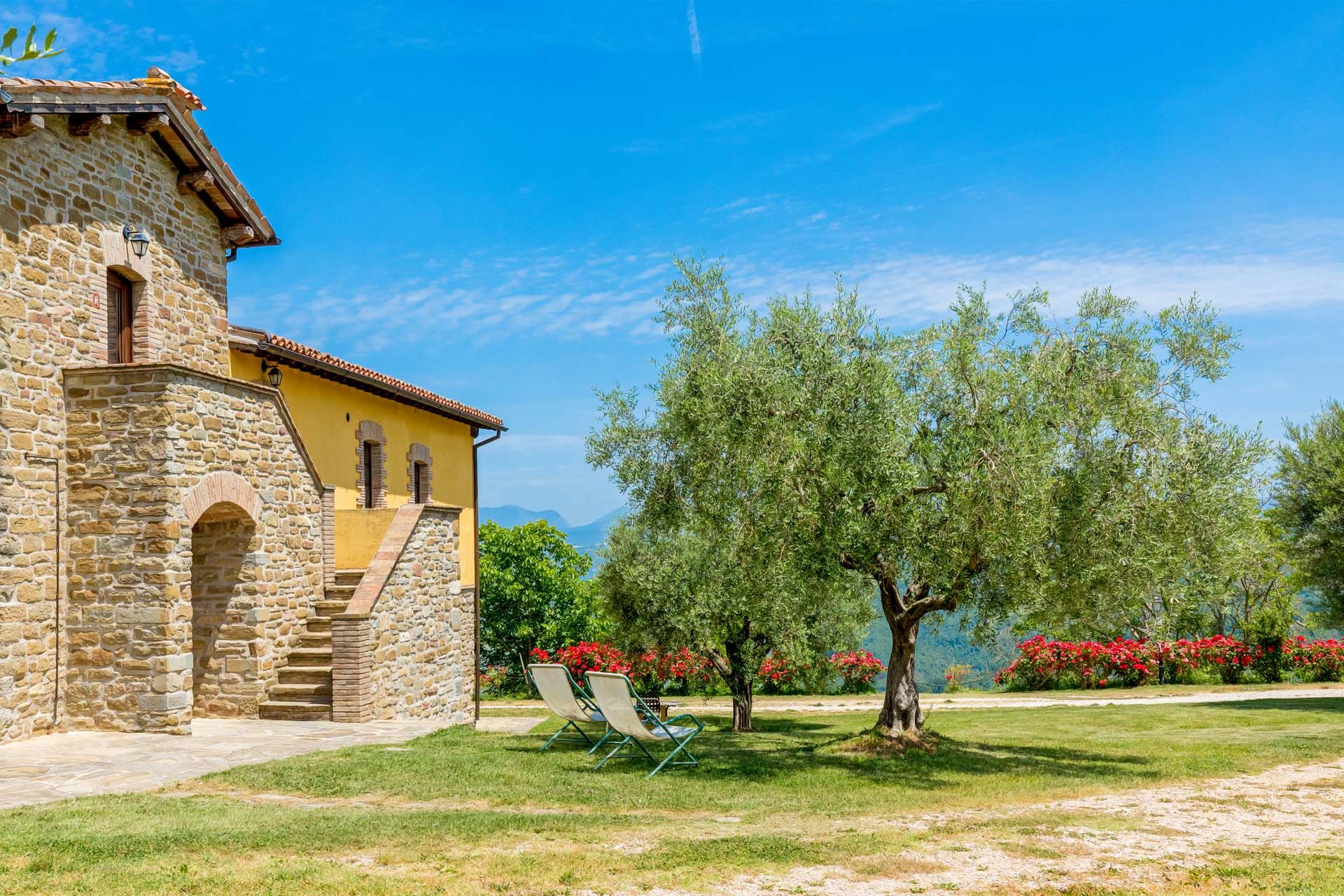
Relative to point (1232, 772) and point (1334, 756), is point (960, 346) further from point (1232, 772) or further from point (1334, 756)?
point (1334, 756)

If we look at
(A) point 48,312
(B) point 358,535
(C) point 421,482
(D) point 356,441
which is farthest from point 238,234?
(C) point 421,482

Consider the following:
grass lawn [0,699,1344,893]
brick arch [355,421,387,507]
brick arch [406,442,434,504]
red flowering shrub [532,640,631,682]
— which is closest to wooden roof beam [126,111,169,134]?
brick arch [355,421,387,507]

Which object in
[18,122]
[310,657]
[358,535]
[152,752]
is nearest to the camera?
[152,752]

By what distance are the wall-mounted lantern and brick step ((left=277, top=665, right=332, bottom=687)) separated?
529cm

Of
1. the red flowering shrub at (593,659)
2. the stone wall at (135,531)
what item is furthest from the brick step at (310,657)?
the red flowering shrub at (593,659)

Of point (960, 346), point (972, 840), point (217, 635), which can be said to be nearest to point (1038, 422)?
point (960, 346)

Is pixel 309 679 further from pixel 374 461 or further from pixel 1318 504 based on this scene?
pixel 1318 504

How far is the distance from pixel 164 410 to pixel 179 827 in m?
5.48

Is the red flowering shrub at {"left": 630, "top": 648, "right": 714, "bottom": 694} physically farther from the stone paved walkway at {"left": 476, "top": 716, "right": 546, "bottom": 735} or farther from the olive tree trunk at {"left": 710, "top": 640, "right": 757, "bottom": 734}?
the stone paved walkway at {"left": 476, "top": 716, "right": 546, "bottom": 735}

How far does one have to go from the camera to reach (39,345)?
10484 mm

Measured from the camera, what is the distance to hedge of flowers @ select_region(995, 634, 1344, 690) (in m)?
23.3

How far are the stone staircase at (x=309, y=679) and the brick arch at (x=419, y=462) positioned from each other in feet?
20.6

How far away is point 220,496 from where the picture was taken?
1140 centimetres

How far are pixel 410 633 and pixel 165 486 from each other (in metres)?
4.12
